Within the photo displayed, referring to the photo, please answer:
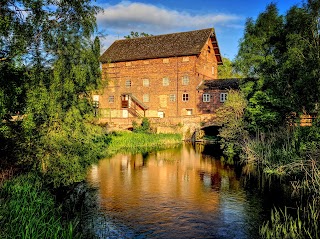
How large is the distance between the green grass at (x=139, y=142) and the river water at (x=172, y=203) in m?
8.07

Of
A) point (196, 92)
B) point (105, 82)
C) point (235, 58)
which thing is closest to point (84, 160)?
point (105, 82)

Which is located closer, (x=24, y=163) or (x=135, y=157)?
(x=24, y=163)

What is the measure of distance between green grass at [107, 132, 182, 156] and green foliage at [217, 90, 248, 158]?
8.04 metres

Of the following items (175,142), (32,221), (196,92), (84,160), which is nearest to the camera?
(32,221)

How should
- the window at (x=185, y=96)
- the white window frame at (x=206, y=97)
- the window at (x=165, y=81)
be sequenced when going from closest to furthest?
the white window frame at (x=206, y=97) → the window at (x=185, y=96) → the window at (x=165, y=81)

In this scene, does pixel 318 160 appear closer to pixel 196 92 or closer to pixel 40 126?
pixel 40 126

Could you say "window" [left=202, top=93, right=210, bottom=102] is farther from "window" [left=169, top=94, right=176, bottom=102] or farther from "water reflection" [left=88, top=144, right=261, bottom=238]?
"water reflection" [left=88, top=144, right=261, bottom=238]

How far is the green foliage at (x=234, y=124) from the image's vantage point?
81.1 ft

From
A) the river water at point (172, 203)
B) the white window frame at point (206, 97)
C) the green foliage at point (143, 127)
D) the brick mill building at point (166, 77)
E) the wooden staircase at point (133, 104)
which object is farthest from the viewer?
the wooden staircase at point (133, 104)

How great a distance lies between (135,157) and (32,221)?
17.9 m

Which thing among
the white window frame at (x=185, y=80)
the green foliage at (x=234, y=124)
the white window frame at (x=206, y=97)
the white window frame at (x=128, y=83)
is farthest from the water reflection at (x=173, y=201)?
the white window frame at (x=128, y=83)

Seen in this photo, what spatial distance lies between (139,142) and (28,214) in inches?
959

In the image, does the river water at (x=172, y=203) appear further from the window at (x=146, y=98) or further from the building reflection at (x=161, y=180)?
the window at (x=146, y=98)

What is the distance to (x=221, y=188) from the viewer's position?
15297 mm
